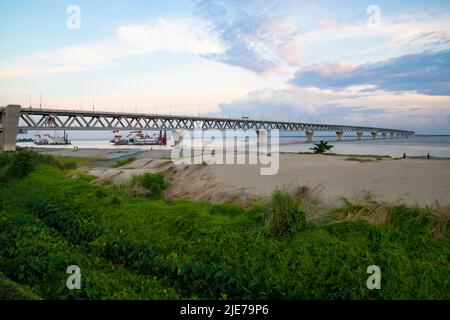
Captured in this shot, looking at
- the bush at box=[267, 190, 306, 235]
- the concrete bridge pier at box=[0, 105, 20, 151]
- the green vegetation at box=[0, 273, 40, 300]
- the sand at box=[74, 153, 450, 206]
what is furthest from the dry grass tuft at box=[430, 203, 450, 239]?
the concrete bridge pier at box=[0, 105, 20, 151]

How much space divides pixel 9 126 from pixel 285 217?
46.0 metres

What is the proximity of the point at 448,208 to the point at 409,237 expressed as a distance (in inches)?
66.4

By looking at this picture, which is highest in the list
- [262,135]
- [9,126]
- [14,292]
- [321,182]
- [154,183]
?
[262,135]

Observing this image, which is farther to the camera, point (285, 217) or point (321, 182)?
point (321, 182)

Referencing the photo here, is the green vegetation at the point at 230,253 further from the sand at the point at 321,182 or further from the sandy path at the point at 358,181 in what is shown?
the sandy path at the point at 358,181

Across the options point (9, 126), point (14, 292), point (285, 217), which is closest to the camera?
point (14, 292)

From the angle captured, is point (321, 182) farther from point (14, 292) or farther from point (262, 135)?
point (262, 135)

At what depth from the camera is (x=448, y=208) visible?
782cm

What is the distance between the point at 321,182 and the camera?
1125 cm

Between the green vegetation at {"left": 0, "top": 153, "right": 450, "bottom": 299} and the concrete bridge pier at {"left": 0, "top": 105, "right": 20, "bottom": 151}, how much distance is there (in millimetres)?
38503

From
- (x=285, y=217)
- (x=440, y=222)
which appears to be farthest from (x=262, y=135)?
(x=440, y=222)

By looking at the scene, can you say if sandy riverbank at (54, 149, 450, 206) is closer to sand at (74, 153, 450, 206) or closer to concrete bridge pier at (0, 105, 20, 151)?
sand at (74, 153, 450, 206)

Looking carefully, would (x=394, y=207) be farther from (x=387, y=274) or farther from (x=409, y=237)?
(x=387, y=274)

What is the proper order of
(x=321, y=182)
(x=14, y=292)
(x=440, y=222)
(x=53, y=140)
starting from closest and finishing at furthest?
(x=14, y=292)
(x=440, y=222)
(x=321, y=182)
(x=53, y=140)
